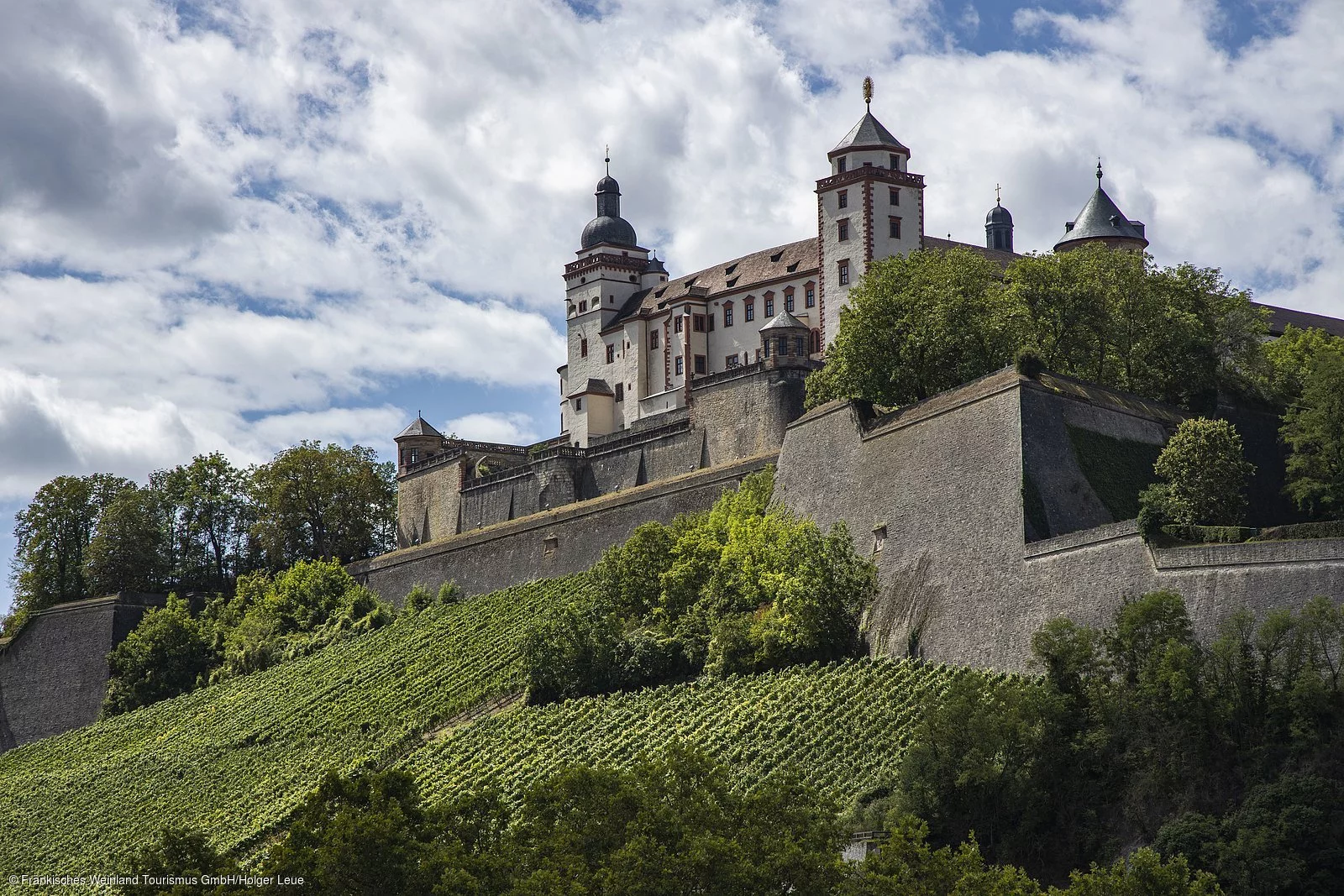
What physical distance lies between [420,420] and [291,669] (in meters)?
21.9

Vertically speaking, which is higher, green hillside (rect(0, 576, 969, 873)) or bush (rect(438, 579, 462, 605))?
bush (rect(438, 579, 462, 605))

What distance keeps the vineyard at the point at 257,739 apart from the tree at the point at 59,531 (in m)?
14.0

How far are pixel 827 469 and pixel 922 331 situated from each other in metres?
4.99

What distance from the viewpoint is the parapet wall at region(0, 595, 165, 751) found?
78438 mm

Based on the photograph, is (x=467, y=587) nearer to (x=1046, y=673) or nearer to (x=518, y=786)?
(x=518, y=786)

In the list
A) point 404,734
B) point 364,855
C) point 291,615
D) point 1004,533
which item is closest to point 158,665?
point 291,615

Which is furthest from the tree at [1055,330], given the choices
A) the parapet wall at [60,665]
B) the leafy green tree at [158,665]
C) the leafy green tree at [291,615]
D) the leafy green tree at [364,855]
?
the parapet wall at [60,665]

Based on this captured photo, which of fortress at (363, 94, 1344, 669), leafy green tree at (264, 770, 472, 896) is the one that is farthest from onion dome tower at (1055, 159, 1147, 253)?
leafy green tree at (264, 770, 472, 896)

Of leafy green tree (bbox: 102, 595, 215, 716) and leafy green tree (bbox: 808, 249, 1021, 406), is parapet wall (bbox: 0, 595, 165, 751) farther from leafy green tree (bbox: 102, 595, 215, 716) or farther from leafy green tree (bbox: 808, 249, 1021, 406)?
leafy green tree (bbox: 808, 249, 1021, 406)

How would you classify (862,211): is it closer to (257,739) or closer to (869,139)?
(869,139)

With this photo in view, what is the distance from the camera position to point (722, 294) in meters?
83.0

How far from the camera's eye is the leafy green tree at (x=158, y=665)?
2997 inches

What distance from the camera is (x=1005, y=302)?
2260 inches

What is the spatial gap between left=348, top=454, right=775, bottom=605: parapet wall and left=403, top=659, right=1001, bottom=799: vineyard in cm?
1221
